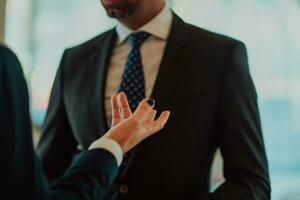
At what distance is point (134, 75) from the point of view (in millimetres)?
1595

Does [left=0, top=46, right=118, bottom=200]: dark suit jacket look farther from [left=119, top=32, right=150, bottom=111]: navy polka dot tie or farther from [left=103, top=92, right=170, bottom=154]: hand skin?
[left=119, top=32, right=150, bottom=111]: navy polka dot tie

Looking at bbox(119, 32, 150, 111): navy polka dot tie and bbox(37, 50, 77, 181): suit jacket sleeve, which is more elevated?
bbox(119, 32, 150, 111): navy polka dot tie

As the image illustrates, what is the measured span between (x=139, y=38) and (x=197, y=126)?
0.35 meters

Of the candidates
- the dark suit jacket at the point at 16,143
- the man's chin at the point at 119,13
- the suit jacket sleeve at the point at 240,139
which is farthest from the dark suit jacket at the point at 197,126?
the dark suit jacket at the point at 16,143

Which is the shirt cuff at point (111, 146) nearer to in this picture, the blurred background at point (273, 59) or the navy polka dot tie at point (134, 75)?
the navy polka dot tie at point (134, 75)

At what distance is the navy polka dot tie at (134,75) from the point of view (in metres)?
1.57

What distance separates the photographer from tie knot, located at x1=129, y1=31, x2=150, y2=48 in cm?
163

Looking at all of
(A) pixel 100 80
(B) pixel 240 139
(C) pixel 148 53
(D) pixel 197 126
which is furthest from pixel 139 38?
(B) pixel 240 139

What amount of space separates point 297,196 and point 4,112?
1924 millimetres

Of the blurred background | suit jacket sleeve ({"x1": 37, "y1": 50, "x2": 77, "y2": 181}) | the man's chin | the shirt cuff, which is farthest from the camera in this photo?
the blurred background

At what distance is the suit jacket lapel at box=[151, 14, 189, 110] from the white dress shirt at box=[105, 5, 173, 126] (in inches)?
1.1

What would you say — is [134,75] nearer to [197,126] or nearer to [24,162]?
[197,126]

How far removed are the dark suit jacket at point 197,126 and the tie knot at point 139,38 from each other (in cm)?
9

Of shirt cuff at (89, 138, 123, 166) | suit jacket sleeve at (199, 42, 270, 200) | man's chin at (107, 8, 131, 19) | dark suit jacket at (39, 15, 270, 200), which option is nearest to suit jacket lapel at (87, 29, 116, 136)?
dark suit jacket at (39, 15, 270, 200)
